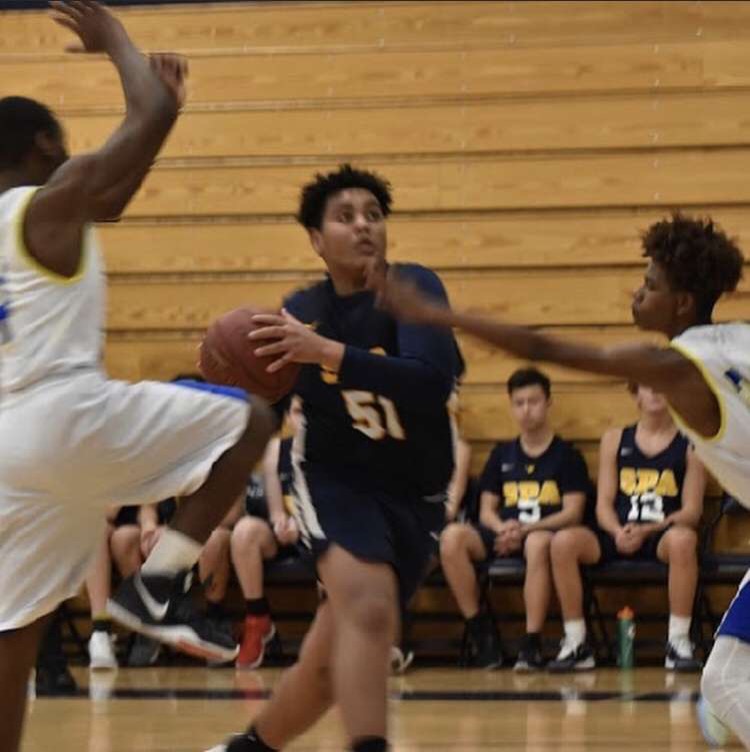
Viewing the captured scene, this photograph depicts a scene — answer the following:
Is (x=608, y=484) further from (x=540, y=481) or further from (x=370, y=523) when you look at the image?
(x=370, y=523)

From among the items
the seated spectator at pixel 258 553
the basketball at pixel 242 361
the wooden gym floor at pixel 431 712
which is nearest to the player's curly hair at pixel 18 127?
the basketball at pixel 242 361

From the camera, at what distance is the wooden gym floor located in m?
6.05

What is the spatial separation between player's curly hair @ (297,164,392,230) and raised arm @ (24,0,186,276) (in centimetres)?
107

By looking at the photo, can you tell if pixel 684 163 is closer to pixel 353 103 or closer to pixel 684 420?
pixel 353 103

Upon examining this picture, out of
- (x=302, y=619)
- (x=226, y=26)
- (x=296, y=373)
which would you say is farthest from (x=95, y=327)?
(x=226, y=26)

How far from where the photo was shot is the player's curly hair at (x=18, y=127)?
4055 millimetres

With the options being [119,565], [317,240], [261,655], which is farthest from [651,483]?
[317,240]

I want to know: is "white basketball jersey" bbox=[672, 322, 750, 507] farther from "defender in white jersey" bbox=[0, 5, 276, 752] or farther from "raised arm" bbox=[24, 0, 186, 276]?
"raised arm" bbox=[24, 0, 186, 276]

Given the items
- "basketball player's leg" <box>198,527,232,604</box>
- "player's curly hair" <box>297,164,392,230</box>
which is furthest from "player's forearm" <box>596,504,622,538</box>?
"player's curly hair" <box>297,164,392,230</box>

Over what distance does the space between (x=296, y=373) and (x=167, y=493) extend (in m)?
0.79

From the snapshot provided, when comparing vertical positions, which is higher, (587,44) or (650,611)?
(587,44)

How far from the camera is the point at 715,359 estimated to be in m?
4.09

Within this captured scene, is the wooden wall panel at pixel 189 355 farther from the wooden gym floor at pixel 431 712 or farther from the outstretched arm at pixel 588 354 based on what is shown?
the outstretched arm at pixel 588 354

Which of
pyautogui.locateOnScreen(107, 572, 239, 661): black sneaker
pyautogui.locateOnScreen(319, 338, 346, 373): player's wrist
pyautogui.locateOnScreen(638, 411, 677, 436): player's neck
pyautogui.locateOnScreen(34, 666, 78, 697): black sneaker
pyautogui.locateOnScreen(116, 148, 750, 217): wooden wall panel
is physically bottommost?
pyautogui.locateOnScreen(34, 666, 78, 697): black sneaker
